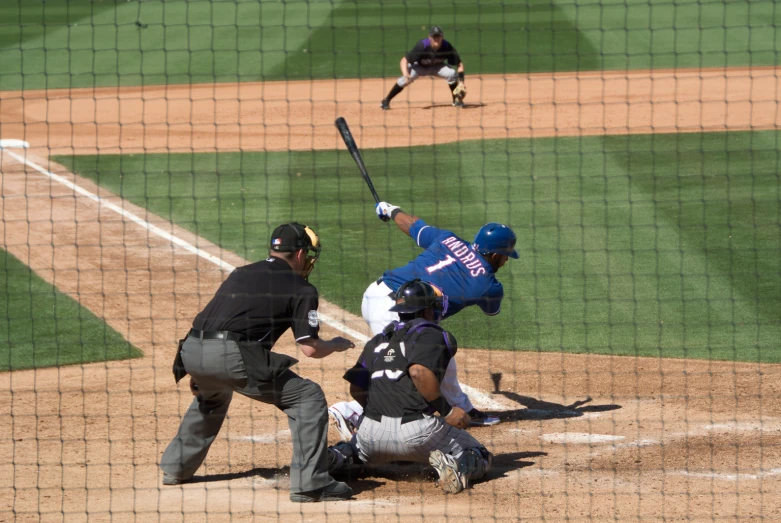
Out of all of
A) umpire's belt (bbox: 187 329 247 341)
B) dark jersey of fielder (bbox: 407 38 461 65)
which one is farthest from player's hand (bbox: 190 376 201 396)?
dark jersey of fielder (bbox: 407 38 461 65)

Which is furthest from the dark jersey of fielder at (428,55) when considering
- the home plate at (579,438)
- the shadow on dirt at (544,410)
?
the home plate at (579,438)

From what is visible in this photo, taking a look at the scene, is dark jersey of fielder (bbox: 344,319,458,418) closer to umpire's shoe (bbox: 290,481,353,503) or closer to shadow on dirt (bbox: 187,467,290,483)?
umpire's shoe (bbox: 290,481,353,503)

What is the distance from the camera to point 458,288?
7109 mm

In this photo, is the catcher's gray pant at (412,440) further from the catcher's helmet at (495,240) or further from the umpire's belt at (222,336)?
the catcher's helmet at (495,240)

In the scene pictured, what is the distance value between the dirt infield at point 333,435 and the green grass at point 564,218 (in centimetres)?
77

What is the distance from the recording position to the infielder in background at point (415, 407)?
237 inches

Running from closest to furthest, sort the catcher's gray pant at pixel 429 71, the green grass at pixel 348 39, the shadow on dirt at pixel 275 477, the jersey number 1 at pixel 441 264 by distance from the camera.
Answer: the shadow on dirt at pixel 275 477
the jersey number 1 at pixel 441 264
the catcher's gray pant at pixel 429 71
the green grass at pixel 348 39

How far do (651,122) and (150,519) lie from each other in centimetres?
1304

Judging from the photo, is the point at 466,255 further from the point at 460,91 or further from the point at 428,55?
the point at 428,55

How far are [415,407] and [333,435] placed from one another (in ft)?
4.51

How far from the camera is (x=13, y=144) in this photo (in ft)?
57.9

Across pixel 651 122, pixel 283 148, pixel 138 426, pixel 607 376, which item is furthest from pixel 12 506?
pixel 651 122

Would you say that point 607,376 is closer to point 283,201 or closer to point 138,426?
point 138,426

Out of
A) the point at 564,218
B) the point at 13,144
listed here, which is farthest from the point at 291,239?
the point at 13,144
